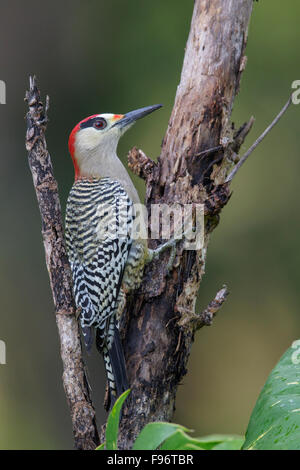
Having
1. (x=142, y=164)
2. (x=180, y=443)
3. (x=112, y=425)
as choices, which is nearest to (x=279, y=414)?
(x=180, y=443)

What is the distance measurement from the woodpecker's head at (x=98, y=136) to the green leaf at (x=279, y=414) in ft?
5.10

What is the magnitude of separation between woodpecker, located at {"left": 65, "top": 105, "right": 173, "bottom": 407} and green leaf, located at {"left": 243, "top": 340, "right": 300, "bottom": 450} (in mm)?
755

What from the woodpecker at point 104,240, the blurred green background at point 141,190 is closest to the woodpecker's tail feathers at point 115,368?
the woodpecker at point 104,240

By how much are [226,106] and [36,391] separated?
3944 mm

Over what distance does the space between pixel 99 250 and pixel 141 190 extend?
2718mm

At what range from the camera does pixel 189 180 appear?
273 cm

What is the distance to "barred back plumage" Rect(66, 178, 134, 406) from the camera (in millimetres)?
2906

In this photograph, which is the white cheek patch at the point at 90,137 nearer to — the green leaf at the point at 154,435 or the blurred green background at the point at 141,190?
the green leaf at the point at 154,435

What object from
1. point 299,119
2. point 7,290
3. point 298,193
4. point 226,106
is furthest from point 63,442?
point 226,106

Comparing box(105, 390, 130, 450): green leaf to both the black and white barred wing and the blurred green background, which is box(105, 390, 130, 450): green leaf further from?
the blurred green background

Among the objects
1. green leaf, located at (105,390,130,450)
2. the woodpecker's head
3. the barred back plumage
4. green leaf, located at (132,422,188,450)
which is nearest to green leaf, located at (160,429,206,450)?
green leaf, located at (132,422,188,450)

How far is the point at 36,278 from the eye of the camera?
5961 millimetres

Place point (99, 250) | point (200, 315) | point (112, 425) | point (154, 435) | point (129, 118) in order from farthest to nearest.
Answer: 1. point (129, 118)
2. point (99, 250)
3. point (200, 315)
4. point (112, 425)
5. point (154, 435)

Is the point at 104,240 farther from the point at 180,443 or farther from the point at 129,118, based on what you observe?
the point at 180,443
